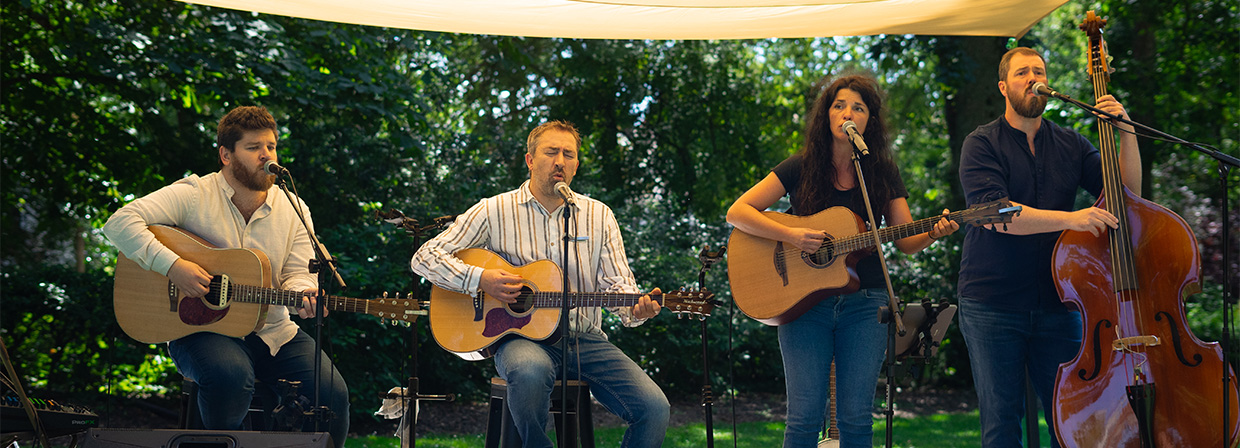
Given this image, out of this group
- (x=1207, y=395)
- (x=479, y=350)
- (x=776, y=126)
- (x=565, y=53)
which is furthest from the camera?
(x=776, y=126)

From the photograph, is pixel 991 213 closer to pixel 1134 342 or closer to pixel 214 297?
pixel 1134 342

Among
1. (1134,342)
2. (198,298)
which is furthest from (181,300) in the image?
(1134,342)

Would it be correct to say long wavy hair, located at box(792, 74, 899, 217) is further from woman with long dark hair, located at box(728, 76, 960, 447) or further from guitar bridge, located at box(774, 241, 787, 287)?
guitar bridge, located at box(774, 241, 787, 287)

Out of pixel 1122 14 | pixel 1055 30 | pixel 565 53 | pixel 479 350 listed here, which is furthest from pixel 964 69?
pixel 1055 30

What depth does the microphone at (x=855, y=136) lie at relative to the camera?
3.68m

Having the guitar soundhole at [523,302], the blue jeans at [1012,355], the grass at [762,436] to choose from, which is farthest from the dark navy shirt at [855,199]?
the grass at [762,436]

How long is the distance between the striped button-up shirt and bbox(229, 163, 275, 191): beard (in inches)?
32.8

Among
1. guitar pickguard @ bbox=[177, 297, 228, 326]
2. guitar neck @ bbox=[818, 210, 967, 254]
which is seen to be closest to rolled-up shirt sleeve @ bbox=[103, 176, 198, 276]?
guitar pickguard @ bbox=[177, 297, 228, 326]

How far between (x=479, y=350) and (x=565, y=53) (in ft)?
25.3

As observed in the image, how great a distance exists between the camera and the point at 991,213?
361 cm

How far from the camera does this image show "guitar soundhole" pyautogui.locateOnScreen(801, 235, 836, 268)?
160 inches

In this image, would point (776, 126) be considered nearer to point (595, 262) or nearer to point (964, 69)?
point (964, 69)

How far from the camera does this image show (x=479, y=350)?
428cm

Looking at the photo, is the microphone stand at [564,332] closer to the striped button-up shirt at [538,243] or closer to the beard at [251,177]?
the striped button-up shirt at [538,243]
